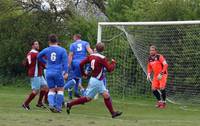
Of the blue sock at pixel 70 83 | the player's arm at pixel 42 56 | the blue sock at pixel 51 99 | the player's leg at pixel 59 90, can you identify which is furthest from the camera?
the blue sock at pixel 70 83

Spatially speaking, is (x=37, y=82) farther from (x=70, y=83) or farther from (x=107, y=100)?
(x=107, y=100)

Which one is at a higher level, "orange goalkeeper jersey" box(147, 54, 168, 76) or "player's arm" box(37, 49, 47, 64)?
"player's arm" box(37, 49, 47, 64)

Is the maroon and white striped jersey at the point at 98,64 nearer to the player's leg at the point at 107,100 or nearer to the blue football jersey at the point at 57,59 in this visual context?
the player's leg at the point at 107,100

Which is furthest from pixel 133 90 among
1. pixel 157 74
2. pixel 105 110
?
pixel 105 110

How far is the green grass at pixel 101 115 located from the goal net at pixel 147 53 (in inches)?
31.6

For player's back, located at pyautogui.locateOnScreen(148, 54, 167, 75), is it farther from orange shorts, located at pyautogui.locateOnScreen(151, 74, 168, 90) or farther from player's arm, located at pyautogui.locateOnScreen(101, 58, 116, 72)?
player's arm, located at pyautogui.locateOnScreen(101, 58, 116, 72)

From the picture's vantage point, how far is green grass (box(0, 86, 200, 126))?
41.0 feet

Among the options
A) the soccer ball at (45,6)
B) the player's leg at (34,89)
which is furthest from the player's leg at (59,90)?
the soccer ball at (45,6)

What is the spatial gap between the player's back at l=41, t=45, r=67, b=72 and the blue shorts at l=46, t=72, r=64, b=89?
0.11 m

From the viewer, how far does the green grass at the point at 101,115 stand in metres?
12.5

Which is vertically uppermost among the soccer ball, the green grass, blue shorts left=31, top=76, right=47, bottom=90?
the soccer ball

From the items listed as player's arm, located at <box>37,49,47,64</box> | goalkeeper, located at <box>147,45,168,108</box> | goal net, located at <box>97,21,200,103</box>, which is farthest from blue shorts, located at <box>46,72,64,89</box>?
goal net, located at <box>97,21,200,103</box>

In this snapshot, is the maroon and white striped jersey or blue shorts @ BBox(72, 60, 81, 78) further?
blue shorts @ BBox(72, 60, 81, 78)

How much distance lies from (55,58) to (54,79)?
52cm
